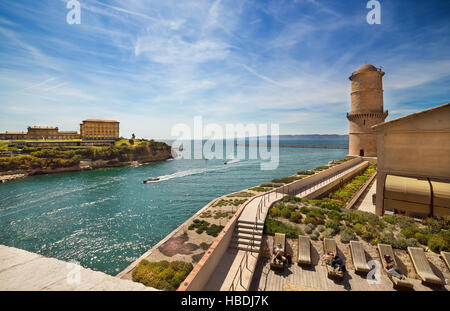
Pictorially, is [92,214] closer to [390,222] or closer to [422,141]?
[390,222]

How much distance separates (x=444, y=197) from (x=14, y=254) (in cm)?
1917

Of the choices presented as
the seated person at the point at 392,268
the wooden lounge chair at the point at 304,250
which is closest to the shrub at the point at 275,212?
the wooden lounge chair at the point at 304,250

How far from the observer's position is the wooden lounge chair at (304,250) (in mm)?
10116

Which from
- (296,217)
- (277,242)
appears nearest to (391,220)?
(296,217)

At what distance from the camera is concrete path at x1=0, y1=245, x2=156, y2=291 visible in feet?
8.88

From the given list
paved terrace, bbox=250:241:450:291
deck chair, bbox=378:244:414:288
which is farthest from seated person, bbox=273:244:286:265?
deck chair, bbox=378:244:414:288

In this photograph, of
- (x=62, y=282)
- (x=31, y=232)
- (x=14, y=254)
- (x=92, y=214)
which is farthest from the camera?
(x=92, y=214)

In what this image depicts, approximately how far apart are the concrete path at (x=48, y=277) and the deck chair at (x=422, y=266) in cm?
1173

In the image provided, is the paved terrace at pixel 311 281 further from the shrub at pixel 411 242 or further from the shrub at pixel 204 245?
the shrub at pixel 204 245

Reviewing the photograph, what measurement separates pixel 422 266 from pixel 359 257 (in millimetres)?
2450

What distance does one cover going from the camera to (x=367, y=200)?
20.8 meters

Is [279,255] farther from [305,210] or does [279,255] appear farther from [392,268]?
[305,210]

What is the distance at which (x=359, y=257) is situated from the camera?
9922mm
